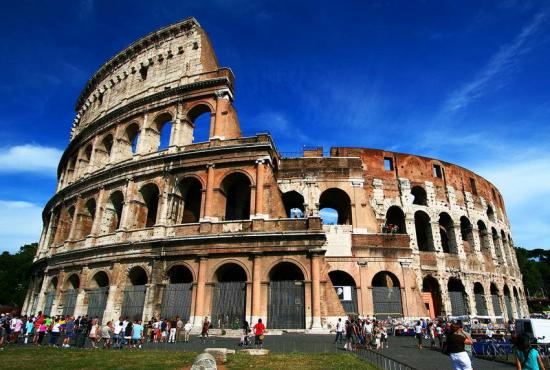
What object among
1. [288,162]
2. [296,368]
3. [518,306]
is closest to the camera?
[296,368]

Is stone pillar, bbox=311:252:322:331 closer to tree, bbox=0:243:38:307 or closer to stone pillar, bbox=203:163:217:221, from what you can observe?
stone pillar, bbox=203:163:217:221

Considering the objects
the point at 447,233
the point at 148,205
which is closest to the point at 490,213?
Answer: the point at 447,233

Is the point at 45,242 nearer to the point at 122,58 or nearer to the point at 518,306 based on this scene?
the point at 122,58

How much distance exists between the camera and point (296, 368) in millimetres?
8016

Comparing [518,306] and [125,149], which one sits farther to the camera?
[518,306]

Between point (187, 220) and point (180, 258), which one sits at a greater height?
point (187, 220)

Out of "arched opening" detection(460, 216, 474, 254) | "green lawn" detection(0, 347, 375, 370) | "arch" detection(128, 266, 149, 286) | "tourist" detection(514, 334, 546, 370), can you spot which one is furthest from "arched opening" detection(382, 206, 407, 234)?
"tourist" detection(514, 334, 546, 370)

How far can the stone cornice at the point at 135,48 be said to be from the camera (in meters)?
23.5

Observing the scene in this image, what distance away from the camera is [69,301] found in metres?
20.0

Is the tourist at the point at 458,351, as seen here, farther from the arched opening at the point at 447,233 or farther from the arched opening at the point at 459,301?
the arched opening at the point at 447,233

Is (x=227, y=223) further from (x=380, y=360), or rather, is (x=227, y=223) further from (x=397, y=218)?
(x=397, y=218)

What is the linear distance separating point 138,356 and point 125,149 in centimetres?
1583

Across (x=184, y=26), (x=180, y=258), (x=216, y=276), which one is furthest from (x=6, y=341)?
(x=184, y=26)

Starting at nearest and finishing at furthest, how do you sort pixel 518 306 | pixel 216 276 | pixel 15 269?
pixel 216 276, pixel 518 306, pixel 15 269
